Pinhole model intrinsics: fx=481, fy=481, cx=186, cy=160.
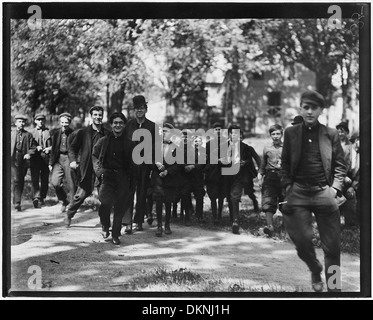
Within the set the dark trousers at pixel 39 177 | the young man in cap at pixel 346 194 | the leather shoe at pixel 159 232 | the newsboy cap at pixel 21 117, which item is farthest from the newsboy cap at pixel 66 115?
the young man in cap at pixel 346 194

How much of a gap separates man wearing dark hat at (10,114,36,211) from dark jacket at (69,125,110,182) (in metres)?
0.47

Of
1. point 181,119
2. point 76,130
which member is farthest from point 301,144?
point 76,130

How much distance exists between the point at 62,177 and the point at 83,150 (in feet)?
1.29

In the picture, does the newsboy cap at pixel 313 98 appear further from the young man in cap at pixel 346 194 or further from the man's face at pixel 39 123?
the man's face at pixel 39 123

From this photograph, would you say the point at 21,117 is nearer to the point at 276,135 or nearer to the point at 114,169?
the point at 114,169

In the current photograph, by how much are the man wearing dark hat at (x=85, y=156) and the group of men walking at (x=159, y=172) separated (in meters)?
0.01

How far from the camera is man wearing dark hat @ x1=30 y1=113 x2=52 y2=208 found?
5.46 m

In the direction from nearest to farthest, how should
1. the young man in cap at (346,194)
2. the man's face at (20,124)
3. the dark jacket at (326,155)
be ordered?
the dark jacket at (326,155), the young man in cap at (346,194), the man's face at (20,124)

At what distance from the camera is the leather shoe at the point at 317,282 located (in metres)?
5.11

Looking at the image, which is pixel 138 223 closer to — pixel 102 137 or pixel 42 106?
pixel 102 137

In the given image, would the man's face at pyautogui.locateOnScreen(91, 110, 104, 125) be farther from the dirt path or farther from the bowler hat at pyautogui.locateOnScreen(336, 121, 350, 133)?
the bowler hat at pyautogui.locateOnScreen(336, 121, 350, 133)

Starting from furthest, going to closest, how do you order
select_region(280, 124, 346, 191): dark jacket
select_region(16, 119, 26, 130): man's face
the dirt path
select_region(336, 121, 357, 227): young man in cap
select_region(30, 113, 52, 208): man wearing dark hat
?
select_region(30, 113, 52, 208): man wearing dark hat
select_region(16, 119, 26, 130): man's face
select_region(336, 121, 357, 227): young man in cap
the dirt path
select_region(280, 124, 346, 191): dark jacket

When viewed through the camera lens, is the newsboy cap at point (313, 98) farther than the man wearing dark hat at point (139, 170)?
No

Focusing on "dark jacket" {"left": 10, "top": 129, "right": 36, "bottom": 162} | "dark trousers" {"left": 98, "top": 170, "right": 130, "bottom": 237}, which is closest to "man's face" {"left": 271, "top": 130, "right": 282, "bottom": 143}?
"dark trousers" {"left": 98, "top": 170, "right": 130, "bottom": 237}
